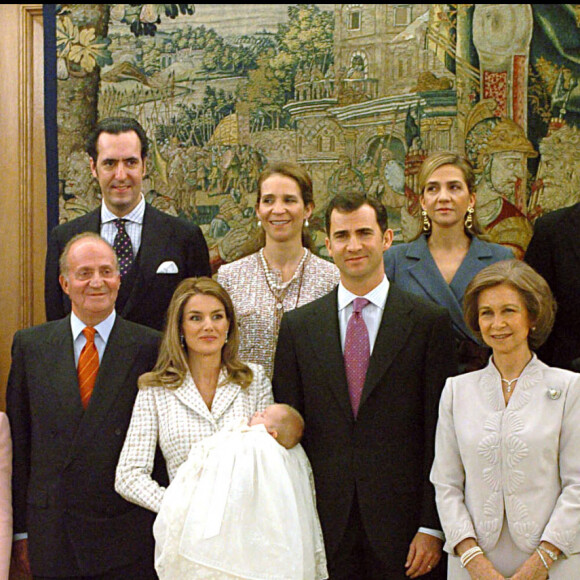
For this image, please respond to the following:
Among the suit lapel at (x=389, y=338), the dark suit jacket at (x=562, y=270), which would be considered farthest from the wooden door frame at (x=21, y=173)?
the dark suit jacket at (x=562, y=270)

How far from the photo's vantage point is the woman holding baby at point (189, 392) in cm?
316

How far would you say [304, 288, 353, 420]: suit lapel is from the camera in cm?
320

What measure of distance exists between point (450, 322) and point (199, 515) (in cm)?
113

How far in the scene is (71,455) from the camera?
3.23 m

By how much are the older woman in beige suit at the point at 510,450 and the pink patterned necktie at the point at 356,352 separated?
1.03 ft

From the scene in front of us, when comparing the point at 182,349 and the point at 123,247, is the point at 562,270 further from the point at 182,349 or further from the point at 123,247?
the point at 123,247

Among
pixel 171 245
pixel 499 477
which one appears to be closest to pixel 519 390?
pixel 499 477

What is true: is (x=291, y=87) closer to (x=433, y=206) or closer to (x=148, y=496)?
(x=433, y=206)

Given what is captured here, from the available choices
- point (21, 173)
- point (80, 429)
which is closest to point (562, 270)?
point (80, 429)

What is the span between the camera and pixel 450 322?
328cm

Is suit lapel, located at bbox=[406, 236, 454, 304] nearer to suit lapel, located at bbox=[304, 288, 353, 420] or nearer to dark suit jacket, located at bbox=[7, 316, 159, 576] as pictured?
suit lapel, located at bbox=[304, 288, 353, 420]

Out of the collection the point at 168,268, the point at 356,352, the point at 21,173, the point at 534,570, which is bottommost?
the point at 534,570

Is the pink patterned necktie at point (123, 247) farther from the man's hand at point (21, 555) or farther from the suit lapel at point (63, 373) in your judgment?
the man's hand at point (21, 555)

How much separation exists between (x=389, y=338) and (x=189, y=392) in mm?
748
